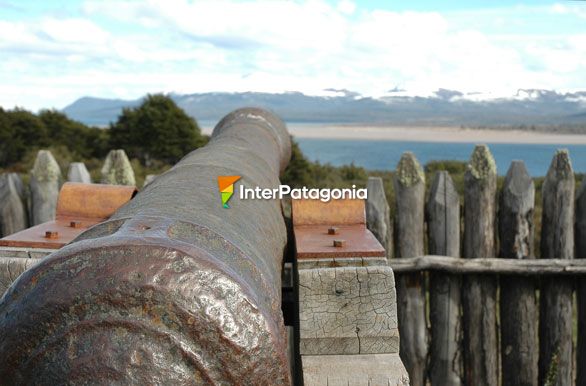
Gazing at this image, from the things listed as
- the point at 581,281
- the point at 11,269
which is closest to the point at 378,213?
the point at 581,281

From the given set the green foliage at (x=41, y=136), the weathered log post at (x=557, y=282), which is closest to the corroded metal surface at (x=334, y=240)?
the weathered log post at (x=557, y=282)

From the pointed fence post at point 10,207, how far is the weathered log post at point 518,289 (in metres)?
3.49

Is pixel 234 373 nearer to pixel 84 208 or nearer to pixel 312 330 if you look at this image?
pixel 312 330

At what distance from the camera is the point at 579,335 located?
4973 mm

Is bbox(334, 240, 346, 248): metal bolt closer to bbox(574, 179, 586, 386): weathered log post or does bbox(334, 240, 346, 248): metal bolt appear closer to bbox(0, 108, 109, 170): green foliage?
bbox(574, 179, 586, 386): weathered log post

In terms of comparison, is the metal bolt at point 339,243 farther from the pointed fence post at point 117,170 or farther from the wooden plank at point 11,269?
the pointed fence post at point 117,170

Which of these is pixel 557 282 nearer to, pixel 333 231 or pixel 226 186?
pixel 333 231

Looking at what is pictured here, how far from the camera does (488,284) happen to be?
15.9ft

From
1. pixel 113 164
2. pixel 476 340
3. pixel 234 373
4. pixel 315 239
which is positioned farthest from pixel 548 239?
pixel 234 373

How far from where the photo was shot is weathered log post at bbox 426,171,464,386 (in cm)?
489

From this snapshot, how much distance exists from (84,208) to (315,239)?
118 cm

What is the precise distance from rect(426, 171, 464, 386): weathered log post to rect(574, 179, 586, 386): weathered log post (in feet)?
2.71

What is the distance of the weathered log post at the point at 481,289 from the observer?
16.0ft

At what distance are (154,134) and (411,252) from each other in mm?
24814
